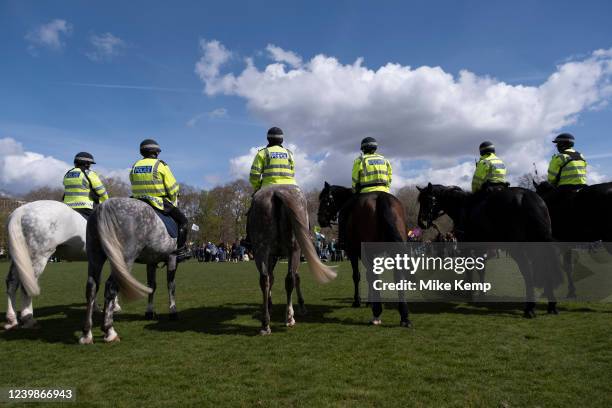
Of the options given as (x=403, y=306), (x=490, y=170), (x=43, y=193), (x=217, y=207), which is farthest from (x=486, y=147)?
(x=43, y=193)

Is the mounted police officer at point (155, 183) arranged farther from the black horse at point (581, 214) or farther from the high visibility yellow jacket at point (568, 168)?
the high visibility yellow jacket at point (568, 168)

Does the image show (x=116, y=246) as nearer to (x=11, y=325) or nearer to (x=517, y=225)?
(x=11, y=325)

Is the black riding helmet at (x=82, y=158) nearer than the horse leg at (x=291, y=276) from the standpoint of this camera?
No

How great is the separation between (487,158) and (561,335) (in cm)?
455

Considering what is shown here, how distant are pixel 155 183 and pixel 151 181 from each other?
0.08m

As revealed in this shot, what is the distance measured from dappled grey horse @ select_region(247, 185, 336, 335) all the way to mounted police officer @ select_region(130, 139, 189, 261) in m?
1.76

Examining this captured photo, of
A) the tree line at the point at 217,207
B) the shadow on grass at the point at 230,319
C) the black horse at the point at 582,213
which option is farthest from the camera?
the tree line at the point at 217,207

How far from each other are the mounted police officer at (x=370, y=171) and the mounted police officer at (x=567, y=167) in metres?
4.39

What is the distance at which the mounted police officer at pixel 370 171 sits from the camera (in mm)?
8156

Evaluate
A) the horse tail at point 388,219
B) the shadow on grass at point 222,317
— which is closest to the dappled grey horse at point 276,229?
the shadow on grass at point 222,317

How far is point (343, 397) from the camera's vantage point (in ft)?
13.7

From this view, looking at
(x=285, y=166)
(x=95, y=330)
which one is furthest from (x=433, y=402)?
(x=95, y=330)

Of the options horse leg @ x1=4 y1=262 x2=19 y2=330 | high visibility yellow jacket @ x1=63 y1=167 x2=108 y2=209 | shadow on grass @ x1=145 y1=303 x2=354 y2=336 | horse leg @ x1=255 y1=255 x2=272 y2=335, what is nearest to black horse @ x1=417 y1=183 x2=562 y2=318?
shadow on grass @ x1=145 y1=303 x2=354 y2=336

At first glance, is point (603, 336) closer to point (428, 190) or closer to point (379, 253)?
point (379, 253)
